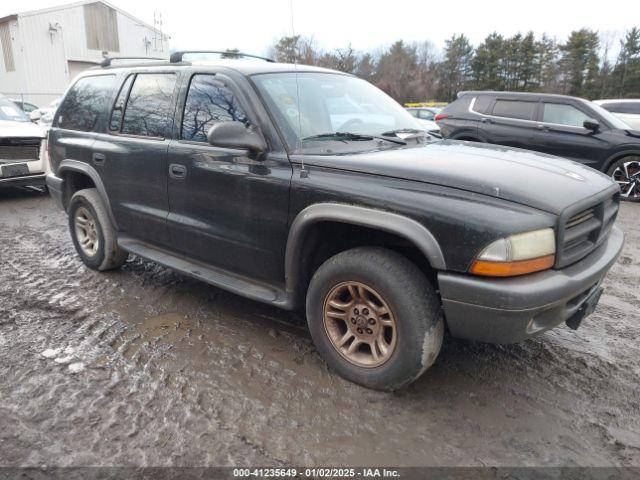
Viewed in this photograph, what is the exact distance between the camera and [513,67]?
1996 inches

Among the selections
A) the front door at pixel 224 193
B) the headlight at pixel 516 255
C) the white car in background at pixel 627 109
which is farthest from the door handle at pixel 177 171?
the white car in background at pixel 627 109

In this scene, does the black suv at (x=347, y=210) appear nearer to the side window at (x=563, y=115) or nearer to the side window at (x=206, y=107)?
the side window at (x=206, y=107)

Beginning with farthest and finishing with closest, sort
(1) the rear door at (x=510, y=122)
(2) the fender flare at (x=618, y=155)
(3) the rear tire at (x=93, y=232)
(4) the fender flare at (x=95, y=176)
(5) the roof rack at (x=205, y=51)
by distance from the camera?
(1) the rear door at (x=510, y=122), (2) the fender flare at (x=618, y=155), (3) the rear tire at (x=93, y=232), (4) the fender flare at (x=95, y=176), (5) the roof rack at (x=205, y=51)

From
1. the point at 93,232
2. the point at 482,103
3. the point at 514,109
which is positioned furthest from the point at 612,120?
the point at 93,232

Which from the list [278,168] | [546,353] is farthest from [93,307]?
[546,353]

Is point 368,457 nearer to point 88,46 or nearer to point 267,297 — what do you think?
point 267,297

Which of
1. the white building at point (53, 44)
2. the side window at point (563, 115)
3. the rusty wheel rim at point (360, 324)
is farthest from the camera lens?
the white building at point (53, 44)

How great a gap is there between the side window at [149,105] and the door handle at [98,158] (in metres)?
0.31

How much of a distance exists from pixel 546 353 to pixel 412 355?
1.22 m

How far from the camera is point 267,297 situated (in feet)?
10.3

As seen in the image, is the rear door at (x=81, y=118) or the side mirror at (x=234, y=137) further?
the rear door at (x=81, y=118)

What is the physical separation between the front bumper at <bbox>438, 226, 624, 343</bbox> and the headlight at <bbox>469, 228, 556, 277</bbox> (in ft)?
0.15

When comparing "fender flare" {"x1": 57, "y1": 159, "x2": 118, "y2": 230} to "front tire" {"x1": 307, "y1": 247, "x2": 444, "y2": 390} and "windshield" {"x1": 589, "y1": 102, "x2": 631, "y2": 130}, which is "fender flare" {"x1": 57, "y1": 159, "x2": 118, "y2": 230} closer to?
"front tire" {"x1": 307, "y1": 247, "x2": 444, "y2": 390}

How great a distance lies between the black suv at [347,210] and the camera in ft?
7.68
